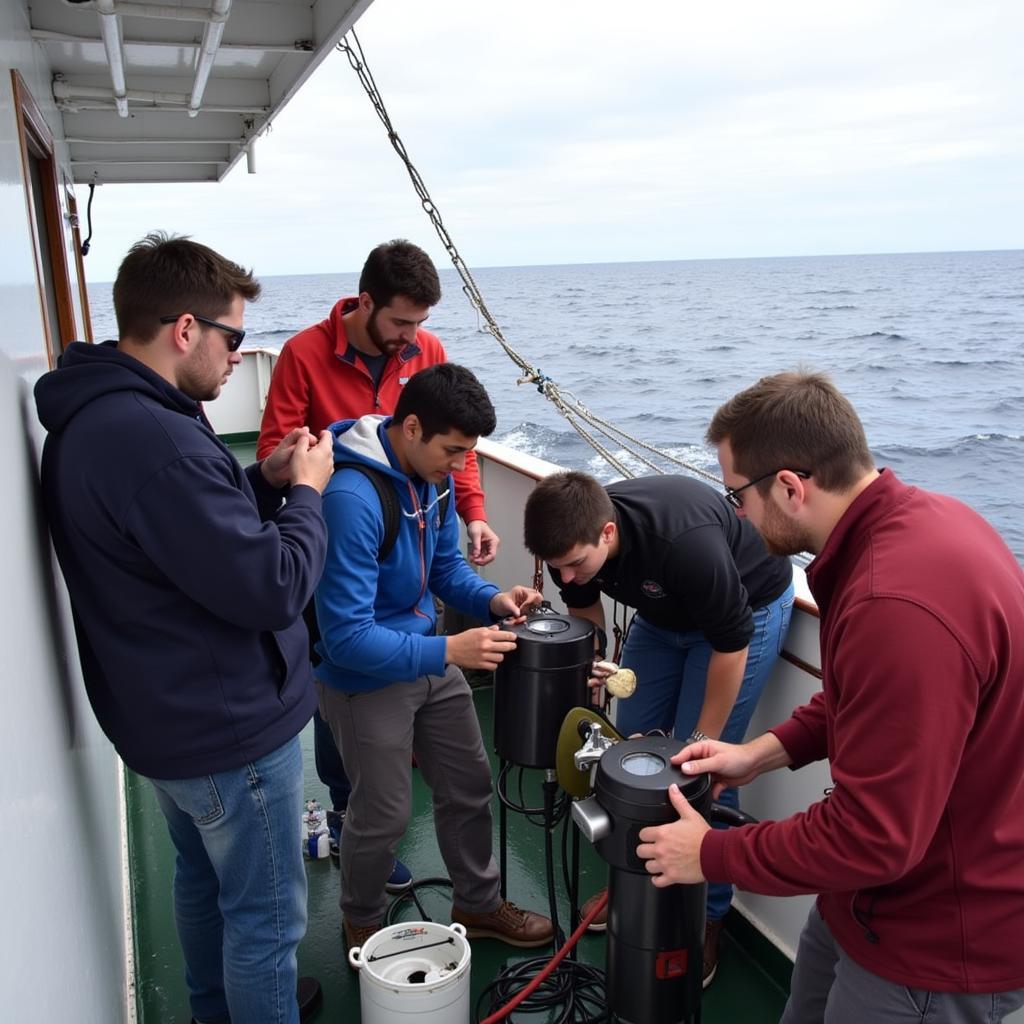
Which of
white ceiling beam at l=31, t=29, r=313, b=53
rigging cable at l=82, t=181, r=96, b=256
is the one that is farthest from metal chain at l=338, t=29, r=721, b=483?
rigging cable at l=82, t=181, r=96, b=256

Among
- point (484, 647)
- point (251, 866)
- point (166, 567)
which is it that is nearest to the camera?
point (166, 567)

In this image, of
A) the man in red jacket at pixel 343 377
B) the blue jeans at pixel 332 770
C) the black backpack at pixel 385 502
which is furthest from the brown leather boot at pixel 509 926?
the black backpack at pixel 385 502

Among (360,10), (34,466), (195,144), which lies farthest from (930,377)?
(34,466)

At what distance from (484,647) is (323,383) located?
1215 mm

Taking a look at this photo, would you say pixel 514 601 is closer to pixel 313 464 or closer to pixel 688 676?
pixel 688 676

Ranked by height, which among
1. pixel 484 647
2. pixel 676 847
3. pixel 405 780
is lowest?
pixel 405 780

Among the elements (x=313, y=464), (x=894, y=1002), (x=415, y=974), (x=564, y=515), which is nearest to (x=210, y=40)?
(x=313, y=464)

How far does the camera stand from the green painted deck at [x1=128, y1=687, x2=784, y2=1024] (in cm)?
209

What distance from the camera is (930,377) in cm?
1959

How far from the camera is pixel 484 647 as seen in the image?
1.76 meters

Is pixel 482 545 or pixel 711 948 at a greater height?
pixel 482 545

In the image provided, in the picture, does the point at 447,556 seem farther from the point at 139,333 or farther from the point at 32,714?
the point at 32,714

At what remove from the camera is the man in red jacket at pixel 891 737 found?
102 cm

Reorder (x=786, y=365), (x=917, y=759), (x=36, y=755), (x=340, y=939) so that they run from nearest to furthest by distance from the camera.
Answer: (x=917, y=759)
(x=36, y=755)
(x=340, y=939)
(x=786, y=365)
